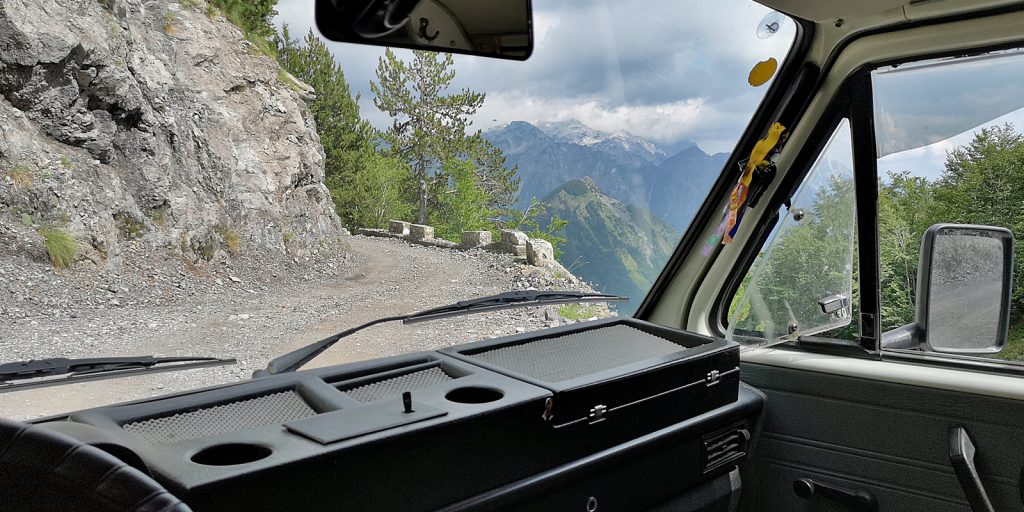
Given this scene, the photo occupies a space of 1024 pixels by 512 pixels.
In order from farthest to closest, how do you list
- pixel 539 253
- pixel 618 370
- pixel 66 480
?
1. pixel 539 253
2. pixel 618 370
3. pixel 66 480

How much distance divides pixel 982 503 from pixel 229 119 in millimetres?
2710

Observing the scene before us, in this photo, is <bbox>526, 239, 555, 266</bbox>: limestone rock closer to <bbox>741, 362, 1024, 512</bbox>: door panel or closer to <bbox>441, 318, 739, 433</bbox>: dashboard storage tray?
<bbox>441, 318, 739, 433</bbox>: dashboard storage tray

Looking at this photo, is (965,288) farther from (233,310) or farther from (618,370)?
(233,310)

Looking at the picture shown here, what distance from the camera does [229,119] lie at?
277 centimetres

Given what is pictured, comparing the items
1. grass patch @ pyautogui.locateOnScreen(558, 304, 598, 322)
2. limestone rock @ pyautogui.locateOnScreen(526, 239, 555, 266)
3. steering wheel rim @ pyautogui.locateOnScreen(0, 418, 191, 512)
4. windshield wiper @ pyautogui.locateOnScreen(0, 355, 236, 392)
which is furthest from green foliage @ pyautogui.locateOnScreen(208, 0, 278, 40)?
steering wheel rim @ pyautogui.locateOnScreen(0, 418, 191, 512)

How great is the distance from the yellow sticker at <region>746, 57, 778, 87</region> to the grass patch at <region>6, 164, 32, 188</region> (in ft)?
7.10

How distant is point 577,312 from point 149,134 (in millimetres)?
1671

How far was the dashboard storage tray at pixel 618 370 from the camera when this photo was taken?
1.54 m

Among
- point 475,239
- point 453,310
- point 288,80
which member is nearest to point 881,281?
point 453,310

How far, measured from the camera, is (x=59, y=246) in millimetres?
2117

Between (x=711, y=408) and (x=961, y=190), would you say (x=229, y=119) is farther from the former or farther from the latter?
(x=961, y=190)

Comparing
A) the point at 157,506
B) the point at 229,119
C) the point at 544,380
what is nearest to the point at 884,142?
the point at 544,380

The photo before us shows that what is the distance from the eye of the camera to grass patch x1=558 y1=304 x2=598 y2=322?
7.01 ft

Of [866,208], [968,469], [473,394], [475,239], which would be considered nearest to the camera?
[473,394]
